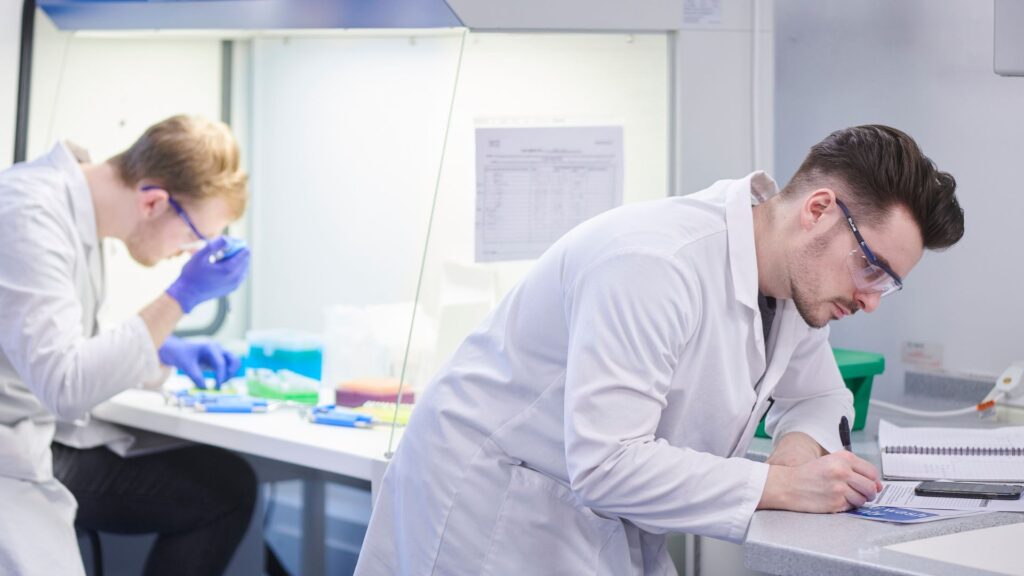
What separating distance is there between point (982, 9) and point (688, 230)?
1106mm

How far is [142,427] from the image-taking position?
2332 millimetres

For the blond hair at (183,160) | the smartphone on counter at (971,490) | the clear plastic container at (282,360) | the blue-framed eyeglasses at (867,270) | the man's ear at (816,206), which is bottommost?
the smartphone on counter at (971,490)

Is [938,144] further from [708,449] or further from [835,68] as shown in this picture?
[708,449]

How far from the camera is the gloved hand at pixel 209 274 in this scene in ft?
7.41

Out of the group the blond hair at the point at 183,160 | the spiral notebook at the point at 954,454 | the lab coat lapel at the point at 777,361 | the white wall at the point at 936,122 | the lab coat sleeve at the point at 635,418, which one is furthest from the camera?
the blond hair at the point at 183,160

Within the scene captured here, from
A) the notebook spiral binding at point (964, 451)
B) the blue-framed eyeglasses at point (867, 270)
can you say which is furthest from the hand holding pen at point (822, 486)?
the notebook spiral binding at point (964, 451)

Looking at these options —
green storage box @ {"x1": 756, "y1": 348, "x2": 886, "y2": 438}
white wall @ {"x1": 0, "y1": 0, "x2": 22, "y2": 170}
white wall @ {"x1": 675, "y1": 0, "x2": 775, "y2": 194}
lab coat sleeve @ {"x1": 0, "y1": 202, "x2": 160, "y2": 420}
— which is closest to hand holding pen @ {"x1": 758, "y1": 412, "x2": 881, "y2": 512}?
green storage box @ {"x1": 756, "y1": 348, "x2": 886, "y2": 438}

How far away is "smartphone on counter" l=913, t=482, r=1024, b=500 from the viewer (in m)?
1.48

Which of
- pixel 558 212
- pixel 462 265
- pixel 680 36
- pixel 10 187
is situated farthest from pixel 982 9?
pixel 10 187

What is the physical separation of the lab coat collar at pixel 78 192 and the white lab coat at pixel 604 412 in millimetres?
952

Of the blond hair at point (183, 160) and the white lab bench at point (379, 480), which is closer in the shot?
the white lab bench at point (379, 480)

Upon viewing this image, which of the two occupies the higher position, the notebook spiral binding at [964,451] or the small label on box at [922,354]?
the small label on box at [922,354]

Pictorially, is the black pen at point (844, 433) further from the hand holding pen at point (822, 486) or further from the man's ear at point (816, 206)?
the man's ear at point (816, 206)

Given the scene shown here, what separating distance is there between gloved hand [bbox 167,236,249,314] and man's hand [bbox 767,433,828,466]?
1.20 metres
